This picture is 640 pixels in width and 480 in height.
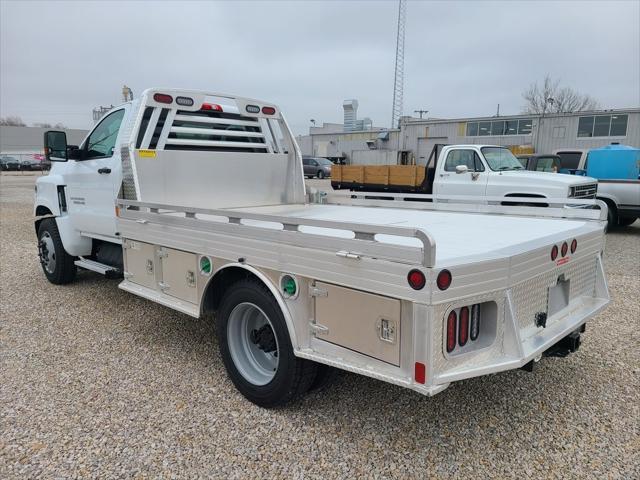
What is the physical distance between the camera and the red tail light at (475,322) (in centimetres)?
261

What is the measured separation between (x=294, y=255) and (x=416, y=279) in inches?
33.1

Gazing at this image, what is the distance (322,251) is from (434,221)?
1.94 meters

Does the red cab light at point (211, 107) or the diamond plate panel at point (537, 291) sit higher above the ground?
the red cab light at point (211, 107)

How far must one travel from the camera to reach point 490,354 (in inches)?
104

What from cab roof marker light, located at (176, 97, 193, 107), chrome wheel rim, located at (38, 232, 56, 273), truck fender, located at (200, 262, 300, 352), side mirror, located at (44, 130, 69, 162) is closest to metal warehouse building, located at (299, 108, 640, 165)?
chrome wheel rim, located at (38, 232, 56, 273)

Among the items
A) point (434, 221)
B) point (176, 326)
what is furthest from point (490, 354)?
point (176, 326)

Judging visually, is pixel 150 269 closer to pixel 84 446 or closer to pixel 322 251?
pixel 84 446

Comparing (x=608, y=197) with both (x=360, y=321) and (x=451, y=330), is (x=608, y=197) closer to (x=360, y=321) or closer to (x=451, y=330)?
(x=451, y=330)

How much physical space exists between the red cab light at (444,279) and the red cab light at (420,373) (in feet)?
1.30

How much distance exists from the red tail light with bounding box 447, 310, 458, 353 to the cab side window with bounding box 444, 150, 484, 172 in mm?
8602

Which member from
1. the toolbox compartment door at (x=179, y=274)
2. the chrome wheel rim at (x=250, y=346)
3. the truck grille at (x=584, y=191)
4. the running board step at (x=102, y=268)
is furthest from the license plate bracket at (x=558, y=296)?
the truck grille at (x=584, y=191)

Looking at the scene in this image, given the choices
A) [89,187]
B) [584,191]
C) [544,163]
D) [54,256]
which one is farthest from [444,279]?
[544,163]

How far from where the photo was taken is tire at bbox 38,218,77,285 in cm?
631

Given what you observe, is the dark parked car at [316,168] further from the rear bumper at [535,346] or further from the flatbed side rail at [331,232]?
the rear bumper at [535,346]
